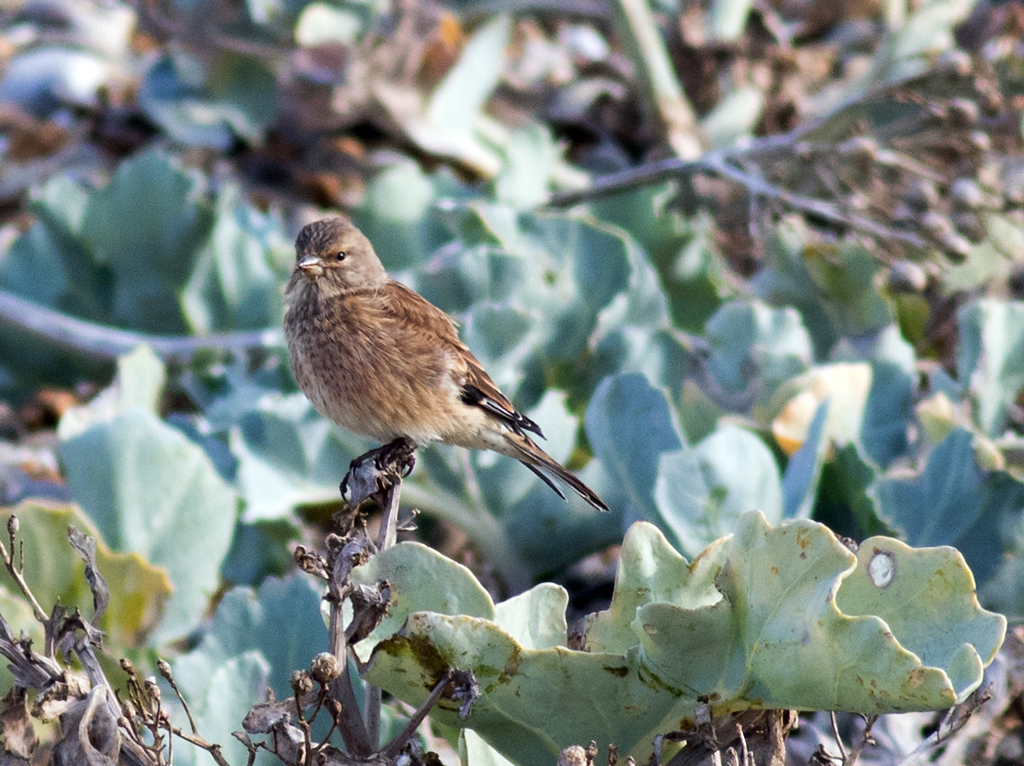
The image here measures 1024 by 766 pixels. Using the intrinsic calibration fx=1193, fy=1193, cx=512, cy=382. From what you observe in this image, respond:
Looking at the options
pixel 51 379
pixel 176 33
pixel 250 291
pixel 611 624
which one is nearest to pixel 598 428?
pixel 611 624

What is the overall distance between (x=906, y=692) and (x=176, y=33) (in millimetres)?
4763

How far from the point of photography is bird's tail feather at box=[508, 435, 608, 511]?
3.08m

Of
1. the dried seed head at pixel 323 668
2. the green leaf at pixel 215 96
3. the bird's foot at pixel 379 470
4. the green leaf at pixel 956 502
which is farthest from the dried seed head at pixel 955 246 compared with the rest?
the green leaf at pixel 215 96

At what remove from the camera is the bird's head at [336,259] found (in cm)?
345

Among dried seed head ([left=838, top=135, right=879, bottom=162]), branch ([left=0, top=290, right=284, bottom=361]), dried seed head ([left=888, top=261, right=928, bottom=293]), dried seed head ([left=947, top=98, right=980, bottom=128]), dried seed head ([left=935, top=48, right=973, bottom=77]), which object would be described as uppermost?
dried seed head ([left=935, top=48, right=973, bottom=77])

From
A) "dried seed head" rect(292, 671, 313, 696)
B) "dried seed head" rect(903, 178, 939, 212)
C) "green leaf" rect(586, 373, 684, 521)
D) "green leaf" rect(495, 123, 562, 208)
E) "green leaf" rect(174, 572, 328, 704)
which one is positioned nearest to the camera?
"dried seed head" rect(292, 671, 313, 696)

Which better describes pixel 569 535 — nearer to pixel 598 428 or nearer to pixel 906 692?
pixel 598 428

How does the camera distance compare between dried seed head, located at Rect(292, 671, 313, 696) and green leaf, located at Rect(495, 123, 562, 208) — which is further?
green leaf, located at Rect(495, 123, 562, 208)

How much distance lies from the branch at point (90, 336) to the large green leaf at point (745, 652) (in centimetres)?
261

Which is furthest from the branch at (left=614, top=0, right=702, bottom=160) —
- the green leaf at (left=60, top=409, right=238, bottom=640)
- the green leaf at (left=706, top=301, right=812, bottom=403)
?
the green leaf at (left=60, top=409, right=238, bottom=640)

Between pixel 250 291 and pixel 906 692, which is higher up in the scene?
pixel 906 692

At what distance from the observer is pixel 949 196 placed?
4.14 m

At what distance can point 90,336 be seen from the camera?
14.8 feet

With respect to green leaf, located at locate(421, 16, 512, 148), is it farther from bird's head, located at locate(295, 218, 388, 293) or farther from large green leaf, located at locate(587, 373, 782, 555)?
large green leaf, located at locate(587, 373, 782, 555)
